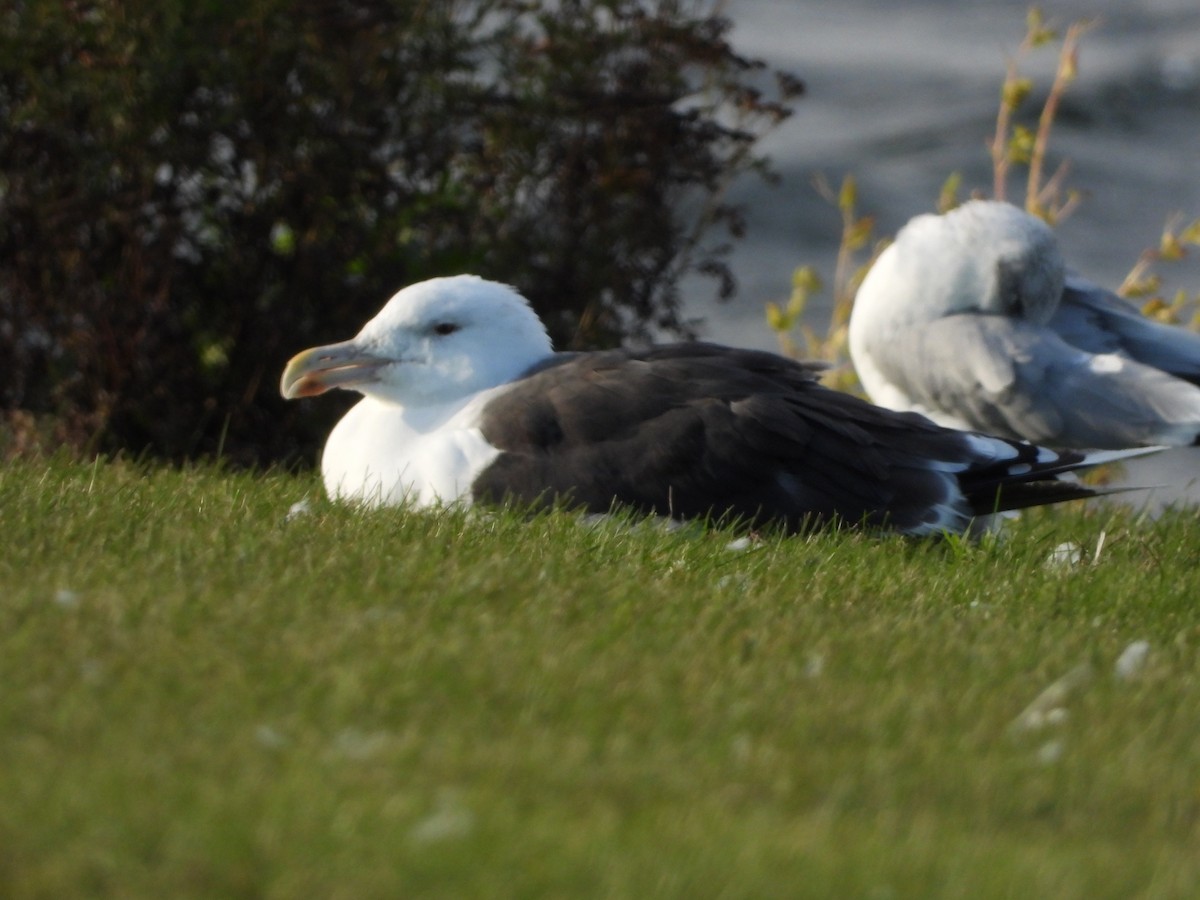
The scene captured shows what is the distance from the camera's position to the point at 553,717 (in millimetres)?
3371

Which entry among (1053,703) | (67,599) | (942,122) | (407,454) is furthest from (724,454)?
(942,122)

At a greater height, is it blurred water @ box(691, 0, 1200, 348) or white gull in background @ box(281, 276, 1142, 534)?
blurred water @ box(691, 0, 1200, 348)

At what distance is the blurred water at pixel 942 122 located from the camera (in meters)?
16.3

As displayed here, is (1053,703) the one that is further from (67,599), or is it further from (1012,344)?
(1012,344)

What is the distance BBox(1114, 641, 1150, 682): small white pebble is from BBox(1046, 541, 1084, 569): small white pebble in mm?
1025

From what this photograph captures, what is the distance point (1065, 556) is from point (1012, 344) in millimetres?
2085

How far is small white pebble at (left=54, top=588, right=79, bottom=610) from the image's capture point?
12.2 ft

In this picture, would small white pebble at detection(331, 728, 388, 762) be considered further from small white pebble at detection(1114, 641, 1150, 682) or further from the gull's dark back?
the gull's dark back

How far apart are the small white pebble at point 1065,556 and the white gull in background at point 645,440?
0.28 m

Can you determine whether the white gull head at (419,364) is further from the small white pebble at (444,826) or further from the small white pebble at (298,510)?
the small white pebble at (444,826)

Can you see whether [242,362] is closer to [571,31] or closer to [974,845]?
[571,31]

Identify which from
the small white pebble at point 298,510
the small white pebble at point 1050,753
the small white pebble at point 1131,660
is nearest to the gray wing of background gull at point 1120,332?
the small white pebble at point 1131,660

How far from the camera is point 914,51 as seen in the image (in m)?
19.8

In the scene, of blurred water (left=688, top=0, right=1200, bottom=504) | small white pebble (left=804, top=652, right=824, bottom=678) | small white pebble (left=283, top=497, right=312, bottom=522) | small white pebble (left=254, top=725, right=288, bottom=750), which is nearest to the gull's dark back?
small white pebble (left=283, top=497, right=312, bottom=522)
